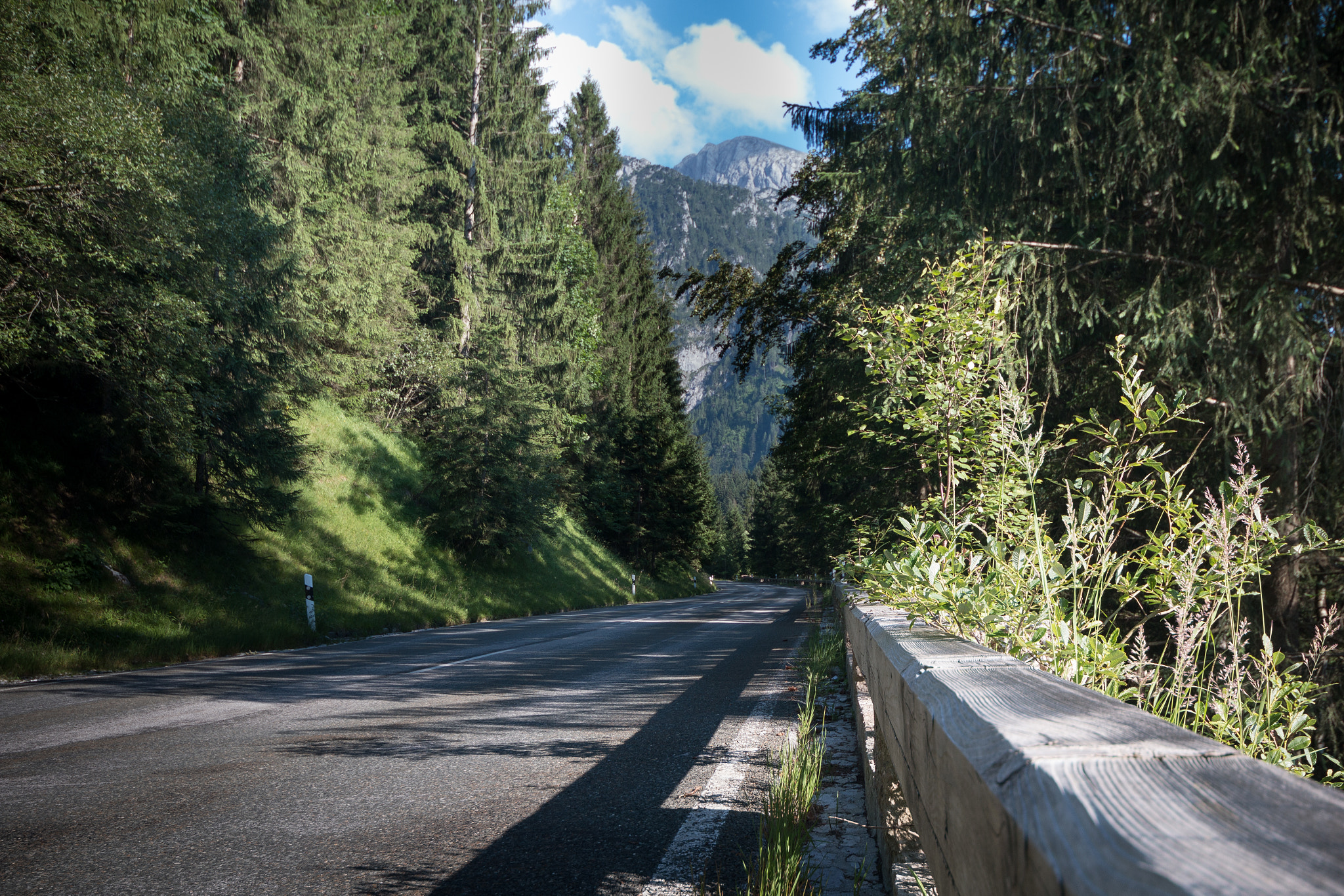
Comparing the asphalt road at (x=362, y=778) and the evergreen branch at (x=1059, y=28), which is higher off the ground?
the evergreen branch at (x=1059, y=28)

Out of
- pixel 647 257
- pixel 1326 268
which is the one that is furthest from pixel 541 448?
pixel 647 257

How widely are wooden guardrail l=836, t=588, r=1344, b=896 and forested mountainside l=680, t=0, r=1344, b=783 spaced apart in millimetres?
1560

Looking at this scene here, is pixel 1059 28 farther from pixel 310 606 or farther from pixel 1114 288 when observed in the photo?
pixel 310 606

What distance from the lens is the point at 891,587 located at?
3.66m

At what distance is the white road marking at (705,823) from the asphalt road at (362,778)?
0.06m

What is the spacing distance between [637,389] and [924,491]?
3163 cm

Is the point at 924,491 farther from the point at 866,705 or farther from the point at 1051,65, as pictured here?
the point at 866,705

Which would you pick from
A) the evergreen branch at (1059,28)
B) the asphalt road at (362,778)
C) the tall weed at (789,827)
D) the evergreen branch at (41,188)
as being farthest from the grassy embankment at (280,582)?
the evergreen branch at (1059,28)

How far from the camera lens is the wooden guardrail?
66 centimetres

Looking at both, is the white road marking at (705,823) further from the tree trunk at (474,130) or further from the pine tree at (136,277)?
the tree trunk at (474,130)

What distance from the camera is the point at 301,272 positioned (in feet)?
46.1

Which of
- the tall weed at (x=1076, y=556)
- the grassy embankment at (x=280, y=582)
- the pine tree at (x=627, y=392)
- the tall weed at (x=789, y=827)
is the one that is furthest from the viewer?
the pine tree at (x=627, y=392)

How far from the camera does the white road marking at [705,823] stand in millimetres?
2590

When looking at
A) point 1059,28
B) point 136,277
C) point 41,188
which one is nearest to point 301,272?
point 136,277
